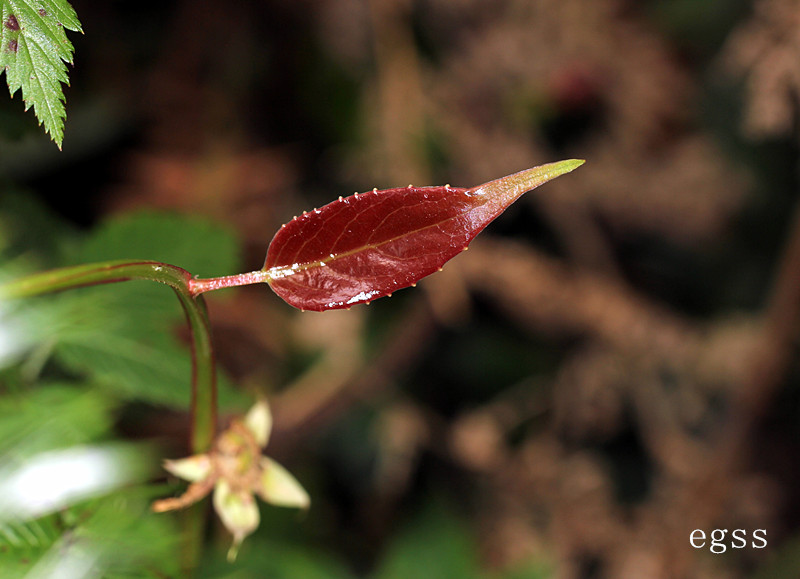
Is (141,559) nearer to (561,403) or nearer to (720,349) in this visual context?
(561,403)

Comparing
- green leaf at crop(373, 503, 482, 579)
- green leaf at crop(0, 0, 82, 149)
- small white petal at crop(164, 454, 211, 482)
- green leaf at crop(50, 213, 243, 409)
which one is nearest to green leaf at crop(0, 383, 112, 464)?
green leaf at crop(50, 213, 243, 409)

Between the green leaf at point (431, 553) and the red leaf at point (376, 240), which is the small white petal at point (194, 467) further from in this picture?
the green leaf at point (431, 553)

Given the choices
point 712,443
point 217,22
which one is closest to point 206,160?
point 217,22

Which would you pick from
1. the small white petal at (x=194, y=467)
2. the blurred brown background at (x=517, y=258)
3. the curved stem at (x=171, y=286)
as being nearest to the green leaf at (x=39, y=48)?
the curved stem at (x=171, y=286)

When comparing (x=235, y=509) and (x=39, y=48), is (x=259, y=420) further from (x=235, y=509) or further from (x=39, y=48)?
(x=39, y=48)

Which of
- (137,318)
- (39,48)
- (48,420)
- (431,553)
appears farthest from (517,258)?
(39,48)
